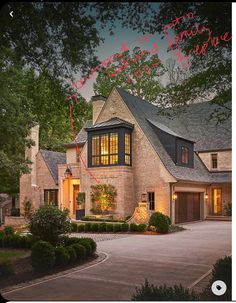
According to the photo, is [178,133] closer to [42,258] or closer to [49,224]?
[49,224]

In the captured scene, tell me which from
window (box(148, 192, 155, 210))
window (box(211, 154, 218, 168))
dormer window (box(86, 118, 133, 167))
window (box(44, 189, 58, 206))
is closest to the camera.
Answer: window (box(211, 154, 218, 168))

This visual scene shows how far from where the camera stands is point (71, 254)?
8.73 metres

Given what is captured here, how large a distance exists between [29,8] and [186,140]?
1134 centimetres

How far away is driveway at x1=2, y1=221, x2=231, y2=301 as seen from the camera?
5.69 m

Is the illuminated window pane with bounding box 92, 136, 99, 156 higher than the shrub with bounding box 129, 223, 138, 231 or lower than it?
higher

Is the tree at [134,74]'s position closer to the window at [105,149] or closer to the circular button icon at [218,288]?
the circular button icon at [218,288]

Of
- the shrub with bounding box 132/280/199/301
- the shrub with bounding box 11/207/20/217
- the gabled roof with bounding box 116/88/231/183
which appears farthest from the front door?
the shrub with bounding box 11/207/20/217

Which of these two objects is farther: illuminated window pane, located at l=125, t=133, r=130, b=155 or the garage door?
illuminated window pane, located at l=125, t=133, r=130, b=155

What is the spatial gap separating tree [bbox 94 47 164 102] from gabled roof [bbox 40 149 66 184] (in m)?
16.0

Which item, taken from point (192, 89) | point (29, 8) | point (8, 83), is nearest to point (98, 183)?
point (8, 83)

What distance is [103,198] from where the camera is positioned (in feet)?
62.5

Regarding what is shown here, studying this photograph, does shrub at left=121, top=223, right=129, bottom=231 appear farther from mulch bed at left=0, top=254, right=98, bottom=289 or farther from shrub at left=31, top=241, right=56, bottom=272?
shrub at left=31, top=241, right=56, bottom=272

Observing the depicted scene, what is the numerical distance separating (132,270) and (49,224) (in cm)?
336

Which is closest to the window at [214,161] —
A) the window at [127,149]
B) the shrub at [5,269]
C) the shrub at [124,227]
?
the shrub at [124,227]
